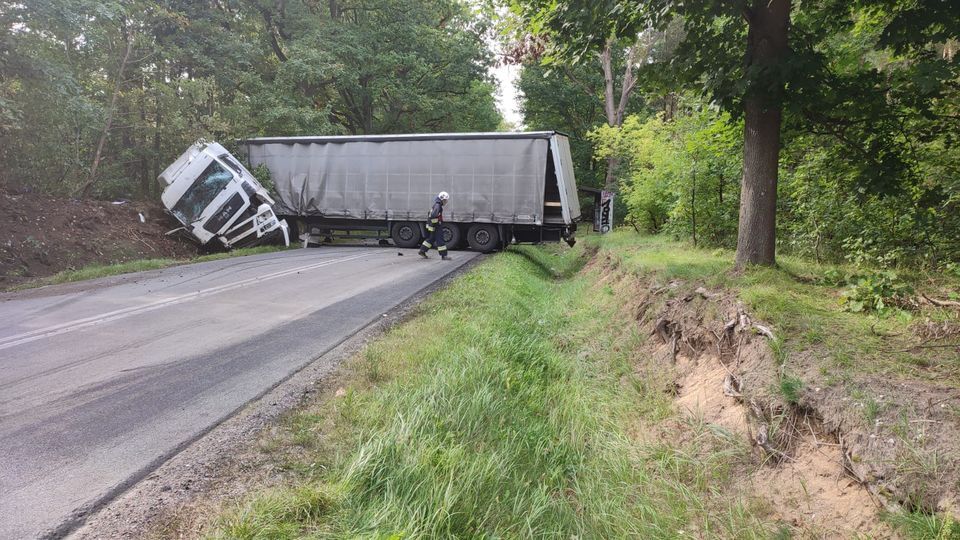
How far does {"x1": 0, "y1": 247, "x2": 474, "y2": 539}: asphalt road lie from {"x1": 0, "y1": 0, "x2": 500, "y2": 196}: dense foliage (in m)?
6.02

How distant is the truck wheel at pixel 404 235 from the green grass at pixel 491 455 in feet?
34.0

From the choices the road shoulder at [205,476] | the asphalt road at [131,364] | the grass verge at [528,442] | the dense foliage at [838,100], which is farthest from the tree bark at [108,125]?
the road shoulder at [205,476]

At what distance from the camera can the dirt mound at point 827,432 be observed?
266cm

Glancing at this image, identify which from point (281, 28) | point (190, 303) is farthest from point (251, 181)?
point (281, 28)

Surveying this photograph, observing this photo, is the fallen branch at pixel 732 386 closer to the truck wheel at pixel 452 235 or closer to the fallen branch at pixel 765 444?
the fallen branch at pixel 765 444

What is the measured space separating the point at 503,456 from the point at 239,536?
1.84 m

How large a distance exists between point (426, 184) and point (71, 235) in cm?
860

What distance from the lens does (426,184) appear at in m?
15.8

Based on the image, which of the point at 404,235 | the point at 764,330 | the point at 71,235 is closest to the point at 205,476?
the point at 764,330

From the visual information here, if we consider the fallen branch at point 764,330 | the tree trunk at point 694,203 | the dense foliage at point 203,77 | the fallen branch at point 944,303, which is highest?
the dense foliage at point 203,77

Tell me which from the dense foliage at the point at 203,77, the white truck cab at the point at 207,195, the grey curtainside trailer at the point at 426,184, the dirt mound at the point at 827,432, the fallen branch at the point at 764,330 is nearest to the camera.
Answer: the dirt mound at the point at 827,432

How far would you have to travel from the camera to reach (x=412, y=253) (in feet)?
47.9

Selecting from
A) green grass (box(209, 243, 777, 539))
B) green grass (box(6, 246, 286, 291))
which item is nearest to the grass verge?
green grass (box(209, 243, 777, 539))

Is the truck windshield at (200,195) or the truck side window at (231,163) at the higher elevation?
the truck side window at (231,163)
